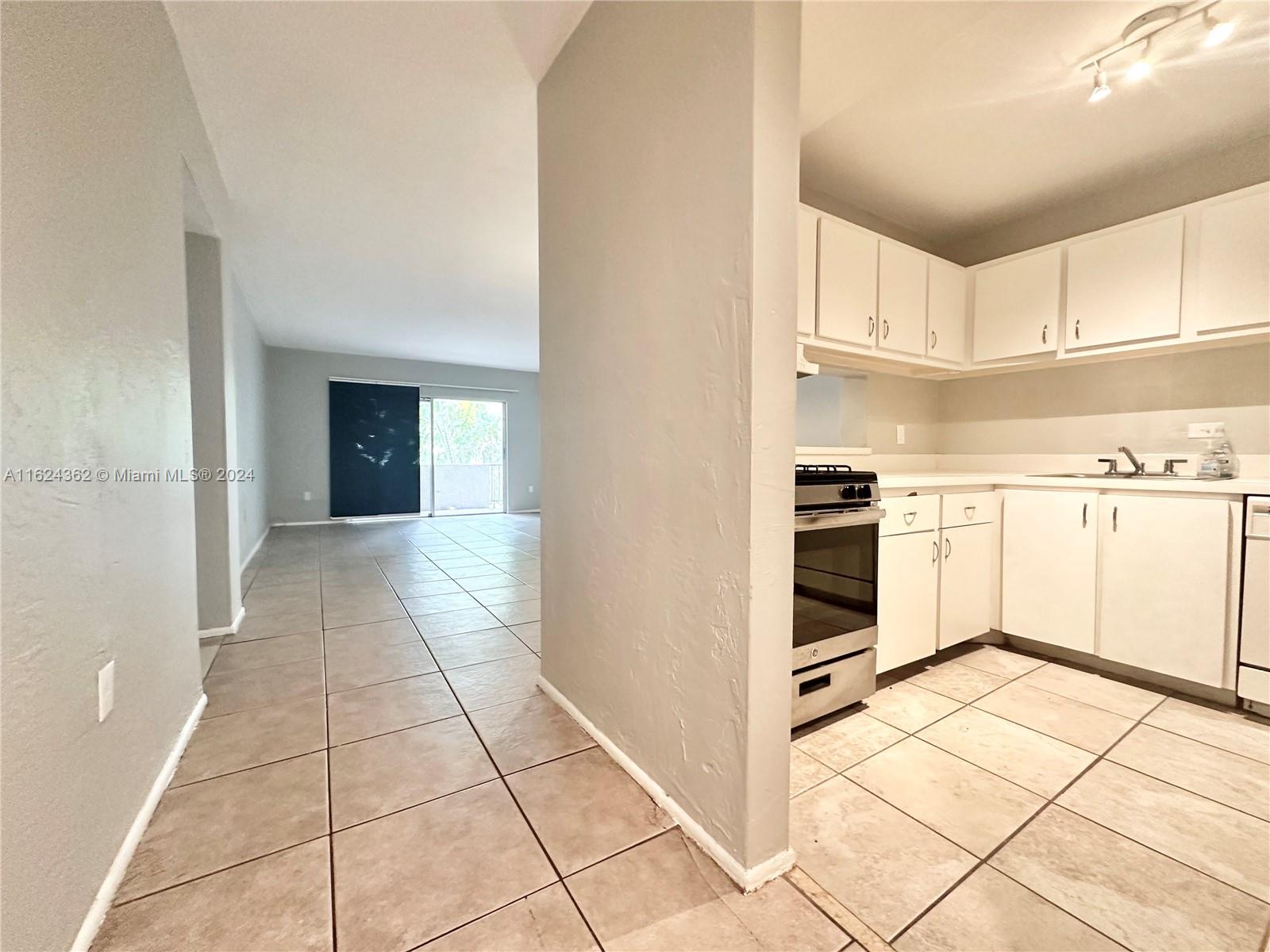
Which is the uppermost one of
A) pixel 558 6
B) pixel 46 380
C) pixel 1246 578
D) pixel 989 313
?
pixel 558 6

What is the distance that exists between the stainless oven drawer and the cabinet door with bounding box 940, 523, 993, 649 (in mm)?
611

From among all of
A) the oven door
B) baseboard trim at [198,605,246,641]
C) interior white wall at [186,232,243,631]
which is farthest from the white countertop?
baseboard trim at [198,605,246,641]

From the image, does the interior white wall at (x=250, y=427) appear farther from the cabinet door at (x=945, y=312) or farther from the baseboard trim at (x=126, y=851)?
the cabinet door at (x=945, y=312)

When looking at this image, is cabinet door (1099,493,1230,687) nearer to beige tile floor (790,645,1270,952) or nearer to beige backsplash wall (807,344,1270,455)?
beige tile floor (790,645,1270,952)

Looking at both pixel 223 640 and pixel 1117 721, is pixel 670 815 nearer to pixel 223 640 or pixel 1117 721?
pixel 1117 721

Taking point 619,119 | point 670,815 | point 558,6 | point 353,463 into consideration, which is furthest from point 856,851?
point 353,463

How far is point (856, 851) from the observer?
1.25 m

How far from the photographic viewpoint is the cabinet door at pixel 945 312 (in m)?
2.76

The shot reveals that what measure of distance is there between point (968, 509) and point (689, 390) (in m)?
1.93

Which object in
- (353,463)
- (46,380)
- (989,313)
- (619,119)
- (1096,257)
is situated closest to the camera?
(46,380)

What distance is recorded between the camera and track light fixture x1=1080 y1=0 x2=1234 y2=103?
5.26ft

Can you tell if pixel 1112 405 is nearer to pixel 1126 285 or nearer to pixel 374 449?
pixel 1126 285

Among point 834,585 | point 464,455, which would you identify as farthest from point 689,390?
point 464,455

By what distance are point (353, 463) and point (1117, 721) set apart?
8254mm
